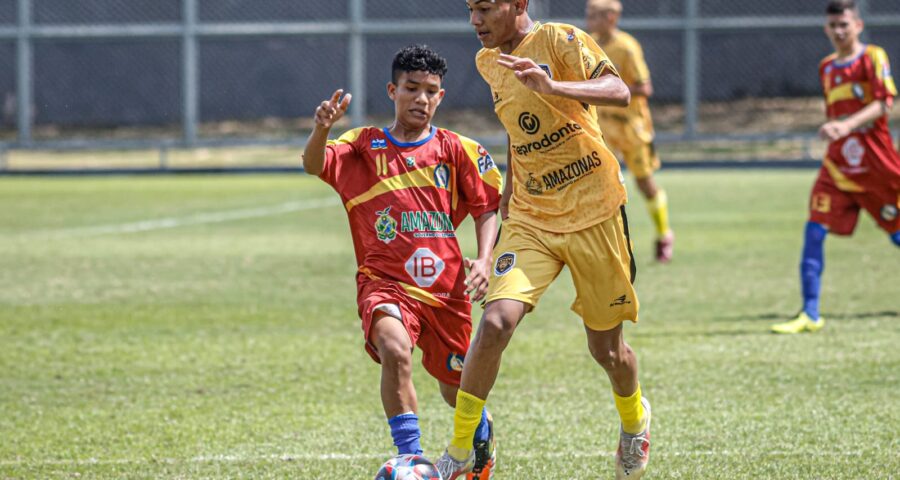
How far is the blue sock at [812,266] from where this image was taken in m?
8.82

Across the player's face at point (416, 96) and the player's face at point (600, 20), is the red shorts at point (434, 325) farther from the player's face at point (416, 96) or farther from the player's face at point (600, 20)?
the player's face at point (600, 20)

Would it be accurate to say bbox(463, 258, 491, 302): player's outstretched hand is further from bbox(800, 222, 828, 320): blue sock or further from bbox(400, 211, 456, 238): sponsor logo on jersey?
bbox(800, 222, 828, 320): blue sock

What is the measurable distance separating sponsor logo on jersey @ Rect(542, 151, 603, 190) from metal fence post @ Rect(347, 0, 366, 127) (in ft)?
78.4

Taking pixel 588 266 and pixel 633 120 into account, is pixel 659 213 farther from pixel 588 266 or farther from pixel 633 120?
pixel 588 266

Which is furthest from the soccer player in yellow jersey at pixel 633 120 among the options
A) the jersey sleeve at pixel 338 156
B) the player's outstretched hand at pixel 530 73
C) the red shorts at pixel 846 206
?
the player's outstretched hand at pixel 530 73

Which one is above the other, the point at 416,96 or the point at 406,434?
the point at 416,96

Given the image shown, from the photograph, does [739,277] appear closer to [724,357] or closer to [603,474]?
[724,357]

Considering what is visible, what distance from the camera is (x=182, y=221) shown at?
17.6m

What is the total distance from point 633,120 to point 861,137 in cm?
412

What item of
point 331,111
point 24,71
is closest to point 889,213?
point 331,111

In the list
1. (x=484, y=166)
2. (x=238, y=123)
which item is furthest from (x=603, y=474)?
(x=238, y=123)

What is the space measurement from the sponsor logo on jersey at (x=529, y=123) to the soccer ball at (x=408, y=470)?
1344 millimetres

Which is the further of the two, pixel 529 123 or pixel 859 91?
pixel 859 91

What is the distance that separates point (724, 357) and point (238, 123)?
22.9m
